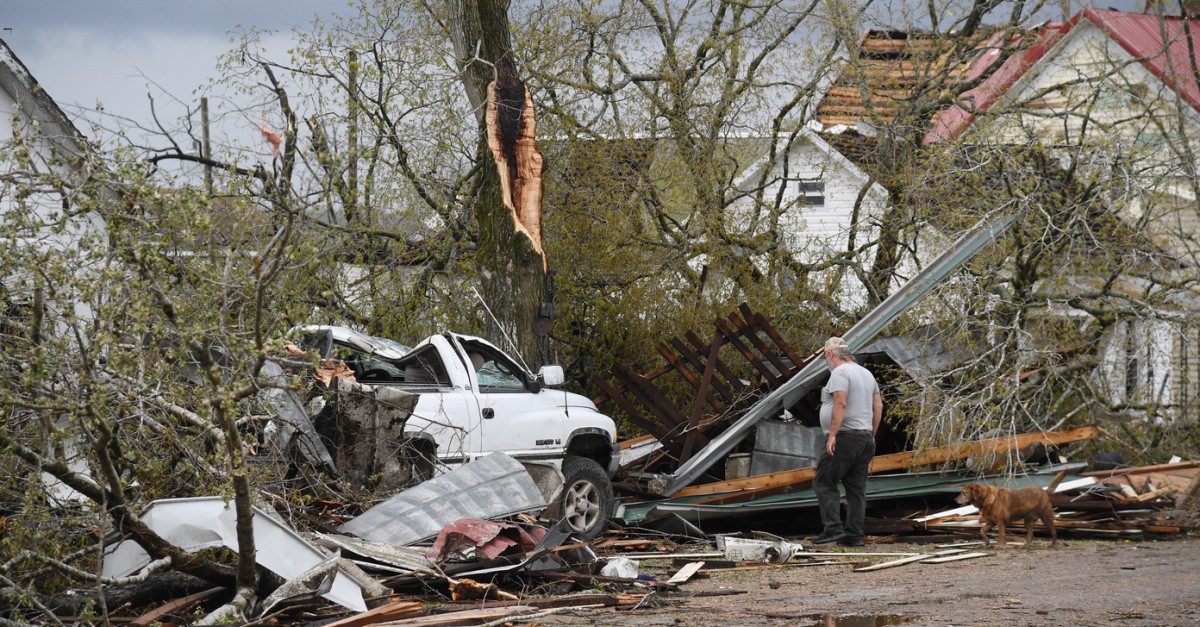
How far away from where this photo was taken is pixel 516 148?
14.9 m

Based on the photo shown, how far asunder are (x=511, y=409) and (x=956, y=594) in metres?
4.60

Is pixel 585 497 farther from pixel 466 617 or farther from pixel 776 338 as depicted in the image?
pixel 466 617

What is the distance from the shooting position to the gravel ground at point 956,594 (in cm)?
683

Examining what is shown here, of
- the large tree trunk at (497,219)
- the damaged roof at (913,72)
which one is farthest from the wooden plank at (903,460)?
the damaged roof at (913,72)

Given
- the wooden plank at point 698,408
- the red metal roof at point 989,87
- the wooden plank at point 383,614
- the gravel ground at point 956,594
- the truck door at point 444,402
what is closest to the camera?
the wooden plank at point 383,614

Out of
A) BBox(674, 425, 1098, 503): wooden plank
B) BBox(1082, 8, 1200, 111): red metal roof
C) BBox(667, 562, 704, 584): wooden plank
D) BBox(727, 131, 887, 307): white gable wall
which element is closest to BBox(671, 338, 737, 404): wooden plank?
BBox(674, 425, 1098, 503): wooden plank

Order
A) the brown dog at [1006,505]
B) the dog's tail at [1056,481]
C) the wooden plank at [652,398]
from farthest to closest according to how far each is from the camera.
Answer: the wooden plank at [652,398]
the dog's tail at [1056,481]
the brown dog at [1006,505]

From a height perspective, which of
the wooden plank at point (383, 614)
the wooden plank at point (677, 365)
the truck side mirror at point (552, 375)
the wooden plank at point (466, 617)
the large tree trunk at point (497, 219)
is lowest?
the wooden plank at point (466, 617)

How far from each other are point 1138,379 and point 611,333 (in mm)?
6955

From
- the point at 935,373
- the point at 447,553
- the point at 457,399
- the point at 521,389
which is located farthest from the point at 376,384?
the point at 935,373

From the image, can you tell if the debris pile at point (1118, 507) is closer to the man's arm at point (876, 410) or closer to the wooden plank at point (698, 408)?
the man's arm at point (876, 410)

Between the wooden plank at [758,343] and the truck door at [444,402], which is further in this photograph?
the wooden plank at [758,343]

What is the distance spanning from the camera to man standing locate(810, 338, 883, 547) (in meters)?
11.1

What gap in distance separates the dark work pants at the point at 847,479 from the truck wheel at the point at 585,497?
78.5 inches
